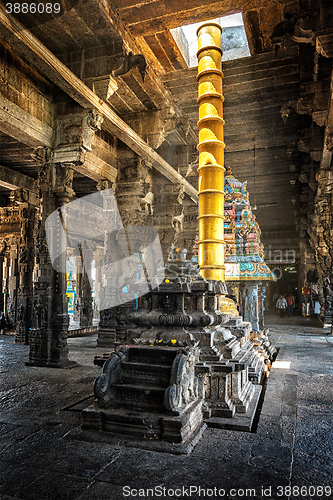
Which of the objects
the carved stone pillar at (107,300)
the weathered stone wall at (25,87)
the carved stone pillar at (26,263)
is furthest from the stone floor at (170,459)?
the carved stone pillar at (26,263)

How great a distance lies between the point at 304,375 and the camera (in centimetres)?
537

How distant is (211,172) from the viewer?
16.8 ft

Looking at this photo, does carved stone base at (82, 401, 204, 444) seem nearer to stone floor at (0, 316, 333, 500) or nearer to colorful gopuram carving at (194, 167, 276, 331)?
stone floor at (0, 316, 333, 500)

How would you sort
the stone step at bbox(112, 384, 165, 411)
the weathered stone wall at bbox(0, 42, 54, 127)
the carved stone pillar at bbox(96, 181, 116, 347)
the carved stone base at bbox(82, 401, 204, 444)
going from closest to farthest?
1. the carved stone base at bbox(82, 401, 204, 444)
2. the stone step at bbox(112, 384, 165, 411)
3. the weathered stone wall at bbox(0, 42, 54, 127)
4. the carved stone pillar at bbox(96, 181, 116, 347)

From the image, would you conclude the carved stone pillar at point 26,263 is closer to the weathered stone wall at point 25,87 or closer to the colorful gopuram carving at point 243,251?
the weathered stone wall at point 25,87

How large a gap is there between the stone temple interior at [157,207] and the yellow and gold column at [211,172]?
0.02 m

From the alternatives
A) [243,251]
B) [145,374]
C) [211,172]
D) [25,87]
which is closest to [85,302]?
[243,251]

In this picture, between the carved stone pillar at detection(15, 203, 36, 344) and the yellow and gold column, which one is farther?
the carved stone pillar at detection(15, 203, 36, 344)

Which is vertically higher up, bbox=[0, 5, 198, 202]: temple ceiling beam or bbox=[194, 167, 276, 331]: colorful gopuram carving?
bbox=[0, 5, 198, 202]: temple ceiling beam

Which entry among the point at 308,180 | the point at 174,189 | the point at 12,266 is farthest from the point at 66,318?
the point at 308,180

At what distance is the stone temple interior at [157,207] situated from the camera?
3.16 meters

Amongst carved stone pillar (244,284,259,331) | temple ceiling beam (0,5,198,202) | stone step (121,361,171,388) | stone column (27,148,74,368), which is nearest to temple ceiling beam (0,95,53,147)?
stone column (27,148,74,368)

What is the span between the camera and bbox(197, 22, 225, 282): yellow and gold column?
5.09 meters

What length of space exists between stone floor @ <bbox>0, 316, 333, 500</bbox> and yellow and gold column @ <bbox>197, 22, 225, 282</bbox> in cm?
195
